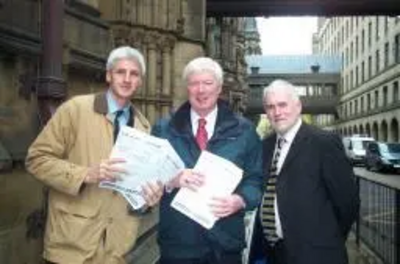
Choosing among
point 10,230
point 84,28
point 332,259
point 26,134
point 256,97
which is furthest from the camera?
point 256,97

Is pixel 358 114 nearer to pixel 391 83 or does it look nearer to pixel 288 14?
pixel 391 83

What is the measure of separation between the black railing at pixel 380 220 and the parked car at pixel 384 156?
88.5ft

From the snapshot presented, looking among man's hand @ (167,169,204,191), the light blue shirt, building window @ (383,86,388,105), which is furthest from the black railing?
building window @ (383,86,388,105)

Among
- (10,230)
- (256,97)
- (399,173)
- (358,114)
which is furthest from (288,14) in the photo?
(256,97)

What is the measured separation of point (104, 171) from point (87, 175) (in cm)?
9

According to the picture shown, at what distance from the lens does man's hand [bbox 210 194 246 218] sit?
3.83 m

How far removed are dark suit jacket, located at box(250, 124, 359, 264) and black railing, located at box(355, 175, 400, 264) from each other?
304 centimetres

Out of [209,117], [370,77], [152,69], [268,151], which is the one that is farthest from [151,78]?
[370,77]

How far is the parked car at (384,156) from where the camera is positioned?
3606 centimetres

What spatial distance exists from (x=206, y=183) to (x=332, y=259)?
36.6 inches

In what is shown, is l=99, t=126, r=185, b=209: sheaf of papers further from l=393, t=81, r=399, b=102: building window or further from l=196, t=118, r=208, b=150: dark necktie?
l=393, t=81, r=399, b=102: building window

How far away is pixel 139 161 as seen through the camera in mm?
3633

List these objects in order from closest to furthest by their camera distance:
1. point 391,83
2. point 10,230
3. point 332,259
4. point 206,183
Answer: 1. point 206,183
2. point 332,259
3. point 10,230
4. point 391,83

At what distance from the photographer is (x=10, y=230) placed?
516cm
